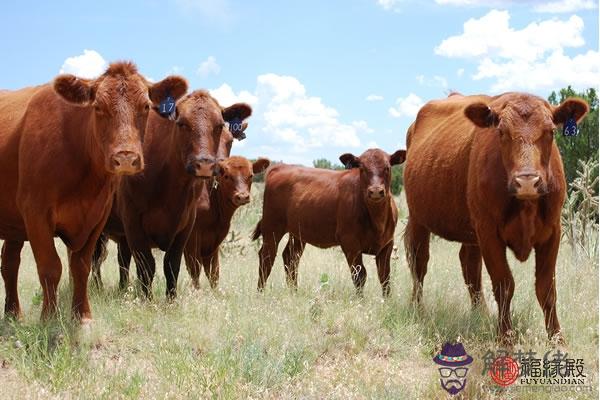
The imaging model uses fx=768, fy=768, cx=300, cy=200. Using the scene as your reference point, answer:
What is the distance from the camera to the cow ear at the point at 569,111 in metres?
6.20

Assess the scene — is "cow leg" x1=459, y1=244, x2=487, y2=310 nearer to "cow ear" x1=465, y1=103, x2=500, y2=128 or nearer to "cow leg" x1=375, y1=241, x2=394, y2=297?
"cow leg" x1=375, y1=241, x2=394, y2=297

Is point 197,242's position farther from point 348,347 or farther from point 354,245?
point 348,347

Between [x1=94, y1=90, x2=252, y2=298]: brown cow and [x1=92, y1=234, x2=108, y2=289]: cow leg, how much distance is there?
1.18m

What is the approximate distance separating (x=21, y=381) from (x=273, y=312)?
2.17 m

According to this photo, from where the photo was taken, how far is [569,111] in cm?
625

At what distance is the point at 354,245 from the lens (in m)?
9.81

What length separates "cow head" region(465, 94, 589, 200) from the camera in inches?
222

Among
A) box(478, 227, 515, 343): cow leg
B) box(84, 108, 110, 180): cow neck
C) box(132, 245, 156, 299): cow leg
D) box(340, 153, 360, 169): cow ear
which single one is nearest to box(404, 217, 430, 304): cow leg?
box(340, 153, 360, 169): cow ear

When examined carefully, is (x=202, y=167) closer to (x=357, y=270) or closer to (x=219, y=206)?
(x=357, y=270)

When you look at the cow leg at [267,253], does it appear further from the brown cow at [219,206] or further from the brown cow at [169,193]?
the brown cow at [169,193]

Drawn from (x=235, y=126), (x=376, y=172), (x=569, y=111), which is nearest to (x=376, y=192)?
(x=376, y=172)

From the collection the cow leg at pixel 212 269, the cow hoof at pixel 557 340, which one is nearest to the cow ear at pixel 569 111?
the cow hoof at pixel 557 340

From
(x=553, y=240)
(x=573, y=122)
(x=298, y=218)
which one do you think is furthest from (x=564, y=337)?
(x=298, y=218)

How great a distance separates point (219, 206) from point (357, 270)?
7.07ft
